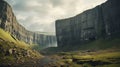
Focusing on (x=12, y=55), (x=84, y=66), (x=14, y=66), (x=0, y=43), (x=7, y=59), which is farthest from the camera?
(x=0, y=43)

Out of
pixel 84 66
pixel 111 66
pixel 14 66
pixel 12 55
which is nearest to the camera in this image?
pixel 111 66

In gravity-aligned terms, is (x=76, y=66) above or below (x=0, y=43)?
below

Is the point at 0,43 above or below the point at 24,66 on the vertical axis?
above

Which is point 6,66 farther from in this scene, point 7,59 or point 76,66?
point 76,66

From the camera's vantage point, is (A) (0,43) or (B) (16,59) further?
(A) (0,43)

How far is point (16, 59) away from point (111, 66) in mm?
83320

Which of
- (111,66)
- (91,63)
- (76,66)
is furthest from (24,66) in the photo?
(111,66)

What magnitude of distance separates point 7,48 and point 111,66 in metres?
100

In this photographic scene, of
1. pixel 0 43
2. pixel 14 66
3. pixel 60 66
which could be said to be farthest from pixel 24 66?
pixel 0 43

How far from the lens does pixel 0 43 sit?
19488 cm

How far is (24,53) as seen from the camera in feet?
623

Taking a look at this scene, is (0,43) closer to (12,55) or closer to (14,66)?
(12,55)

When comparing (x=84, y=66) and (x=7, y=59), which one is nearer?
(x=84, y=66)

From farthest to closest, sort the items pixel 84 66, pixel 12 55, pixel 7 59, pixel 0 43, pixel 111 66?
pixel 0 43
pixel 12 55
pixel 7 59
pixel 84 66
pixel 111 66
